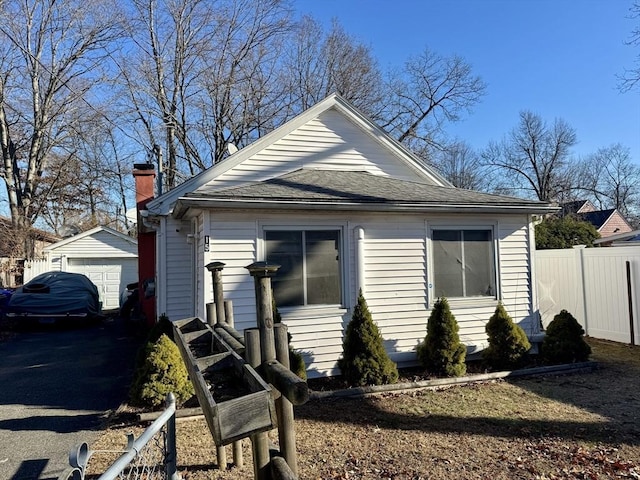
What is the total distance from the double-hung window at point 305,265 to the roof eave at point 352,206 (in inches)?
18.7

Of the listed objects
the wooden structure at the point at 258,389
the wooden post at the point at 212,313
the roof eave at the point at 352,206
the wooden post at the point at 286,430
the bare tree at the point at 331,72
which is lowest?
the wooden post at the point at 286,430

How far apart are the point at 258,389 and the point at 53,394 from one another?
570cm

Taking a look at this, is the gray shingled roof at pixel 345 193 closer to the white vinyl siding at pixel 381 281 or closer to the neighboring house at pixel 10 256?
the white vinyl siding at pixel 381 281

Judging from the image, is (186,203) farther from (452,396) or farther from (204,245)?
(452,396)

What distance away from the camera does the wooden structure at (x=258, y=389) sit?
1.81m

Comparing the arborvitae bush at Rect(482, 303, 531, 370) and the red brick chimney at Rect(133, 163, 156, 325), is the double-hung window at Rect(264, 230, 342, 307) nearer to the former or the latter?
the arborvitae bush at Rect(482, 303, 531, 370)

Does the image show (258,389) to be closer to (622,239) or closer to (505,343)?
(505,343)

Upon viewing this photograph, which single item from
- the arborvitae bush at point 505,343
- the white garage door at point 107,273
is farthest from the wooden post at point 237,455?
the white garage door at point 107,273

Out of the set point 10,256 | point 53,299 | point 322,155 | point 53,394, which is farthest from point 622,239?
point 10,256

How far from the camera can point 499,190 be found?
39.0 m

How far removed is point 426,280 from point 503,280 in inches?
58.8

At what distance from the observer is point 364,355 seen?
6273 millimetres

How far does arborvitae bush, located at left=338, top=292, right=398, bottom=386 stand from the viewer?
6230mm

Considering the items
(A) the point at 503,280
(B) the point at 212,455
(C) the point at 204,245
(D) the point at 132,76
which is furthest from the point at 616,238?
(D) the point at 132,76
